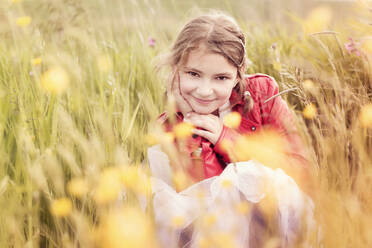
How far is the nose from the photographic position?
1.19m

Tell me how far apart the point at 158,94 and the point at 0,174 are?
74 centimetres

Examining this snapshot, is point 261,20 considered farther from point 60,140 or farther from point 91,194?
point 91,194

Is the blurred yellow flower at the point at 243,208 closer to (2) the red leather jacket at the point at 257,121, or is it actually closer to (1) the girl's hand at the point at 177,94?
(2) the red leather jacket at the point at 257,121

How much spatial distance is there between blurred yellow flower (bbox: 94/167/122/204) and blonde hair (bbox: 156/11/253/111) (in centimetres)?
53

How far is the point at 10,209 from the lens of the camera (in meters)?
0.86

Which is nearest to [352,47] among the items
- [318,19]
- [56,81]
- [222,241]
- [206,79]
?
[318,19]

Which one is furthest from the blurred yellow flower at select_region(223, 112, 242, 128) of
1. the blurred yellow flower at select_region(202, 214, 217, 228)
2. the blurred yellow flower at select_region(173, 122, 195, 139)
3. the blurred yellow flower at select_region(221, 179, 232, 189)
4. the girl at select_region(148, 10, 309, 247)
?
the blurred yellow flower at select_region(202, 214, 217, 228)

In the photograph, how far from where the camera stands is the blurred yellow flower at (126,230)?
2.37 feet

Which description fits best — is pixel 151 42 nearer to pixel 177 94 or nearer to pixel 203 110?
pixel 177 94

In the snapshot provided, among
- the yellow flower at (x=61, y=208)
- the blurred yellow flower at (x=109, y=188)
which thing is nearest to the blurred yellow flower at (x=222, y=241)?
the blurred yellow flower at (x=109, y=188)

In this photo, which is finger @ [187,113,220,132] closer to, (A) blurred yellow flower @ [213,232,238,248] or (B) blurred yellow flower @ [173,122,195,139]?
(B) blurred yellow flower @ [173,122,195,139]

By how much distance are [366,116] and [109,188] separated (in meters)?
0.82

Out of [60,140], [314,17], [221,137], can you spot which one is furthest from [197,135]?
[314,17]

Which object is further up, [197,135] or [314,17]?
[314,17]
